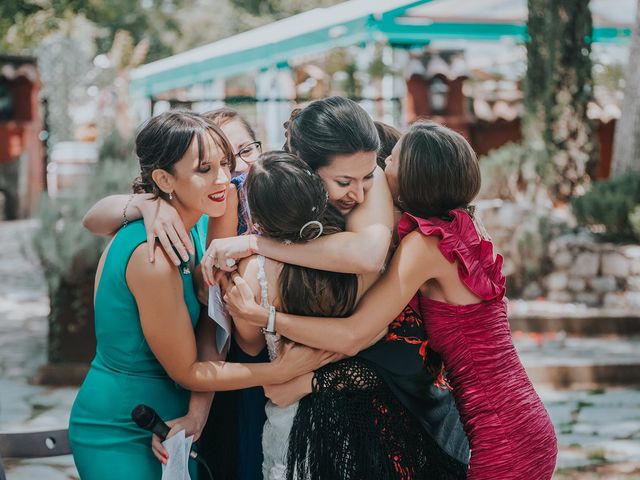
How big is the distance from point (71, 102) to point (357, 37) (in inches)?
308

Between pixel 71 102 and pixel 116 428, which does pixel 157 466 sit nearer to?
pixel 116 428

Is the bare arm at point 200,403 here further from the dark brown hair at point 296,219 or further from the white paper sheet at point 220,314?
the dark brown hair at point 296,219

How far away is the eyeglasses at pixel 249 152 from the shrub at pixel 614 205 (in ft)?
18.9

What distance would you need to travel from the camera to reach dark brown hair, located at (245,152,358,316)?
2.27m

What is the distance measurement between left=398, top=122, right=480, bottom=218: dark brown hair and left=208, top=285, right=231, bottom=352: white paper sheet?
56cm

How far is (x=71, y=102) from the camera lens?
17.1 m

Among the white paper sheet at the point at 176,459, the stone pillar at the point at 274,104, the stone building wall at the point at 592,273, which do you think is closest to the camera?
the white paper sheet at the point at 176,459

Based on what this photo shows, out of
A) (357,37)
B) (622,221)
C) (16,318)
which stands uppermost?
(357,37)

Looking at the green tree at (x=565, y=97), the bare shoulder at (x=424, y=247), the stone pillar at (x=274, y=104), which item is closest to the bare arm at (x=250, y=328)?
the bare shoulder at (x=424, y=247)

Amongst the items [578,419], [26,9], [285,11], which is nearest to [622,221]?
[578,419]

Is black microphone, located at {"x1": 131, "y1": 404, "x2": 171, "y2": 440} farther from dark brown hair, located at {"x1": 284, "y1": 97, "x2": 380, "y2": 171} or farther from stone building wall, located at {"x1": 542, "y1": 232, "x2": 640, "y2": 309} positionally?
stone building wall, located at {"x1": 542, "y1": 232, "x2": 640, "y2": 309}

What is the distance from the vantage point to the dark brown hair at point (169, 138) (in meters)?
2.37

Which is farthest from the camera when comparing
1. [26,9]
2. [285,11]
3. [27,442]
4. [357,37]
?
[285,11]

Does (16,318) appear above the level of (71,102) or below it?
below
